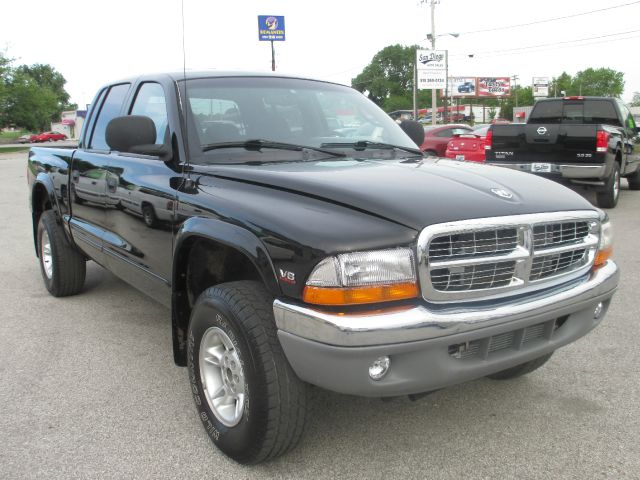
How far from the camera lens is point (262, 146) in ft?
10.7

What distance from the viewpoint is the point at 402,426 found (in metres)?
3.00

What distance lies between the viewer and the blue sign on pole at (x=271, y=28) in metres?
29.8

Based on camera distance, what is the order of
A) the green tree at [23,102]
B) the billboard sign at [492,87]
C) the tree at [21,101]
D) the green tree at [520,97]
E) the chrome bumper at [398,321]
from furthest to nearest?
the green tree at [520,97] → the billboard sign at [492,87] → the green tree at [23,102] → the tree at [21,101] → the chrome bumper at [398,321]

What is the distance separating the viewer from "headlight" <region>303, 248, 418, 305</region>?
2.17 m

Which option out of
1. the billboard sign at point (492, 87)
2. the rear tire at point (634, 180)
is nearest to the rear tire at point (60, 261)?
the rear tire at point (634, 180)

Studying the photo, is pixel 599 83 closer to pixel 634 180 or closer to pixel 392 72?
pixel 392 72

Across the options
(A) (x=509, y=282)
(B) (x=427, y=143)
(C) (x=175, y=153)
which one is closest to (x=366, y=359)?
(A) (x=509, y=282)

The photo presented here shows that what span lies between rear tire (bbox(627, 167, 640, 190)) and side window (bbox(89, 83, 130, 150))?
12.0 meters

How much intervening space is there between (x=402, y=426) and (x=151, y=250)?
1671 mm

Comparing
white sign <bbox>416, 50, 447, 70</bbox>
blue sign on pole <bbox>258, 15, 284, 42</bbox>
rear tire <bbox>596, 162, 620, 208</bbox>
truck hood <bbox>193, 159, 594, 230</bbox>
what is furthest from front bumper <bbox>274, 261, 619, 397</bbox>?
white sign <bbox>416, 50, 447, 70</bbox>

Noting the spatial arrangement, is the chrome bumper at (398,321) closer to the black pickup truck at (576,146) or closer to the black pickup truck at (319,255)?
the black pickup truck at (319,255)

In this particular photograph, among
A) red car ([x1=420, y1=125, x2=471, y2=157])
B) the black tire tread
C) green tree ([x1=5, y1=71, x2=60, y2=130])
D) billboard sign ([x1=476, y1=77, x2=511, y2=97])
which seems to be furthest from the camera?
billboard sign ([x1=476, y1=77, x2=511, y2=97])

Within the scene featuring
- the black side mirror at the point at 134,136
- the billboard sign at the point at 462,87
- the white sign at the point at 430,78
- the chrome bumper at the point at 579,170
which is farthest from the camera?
the billboard sign at the point at 462,87

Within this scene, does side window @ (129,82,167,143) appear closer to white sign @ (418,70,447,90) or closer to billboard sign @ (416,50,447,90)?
billboard sign @ (416,50,447,90)
